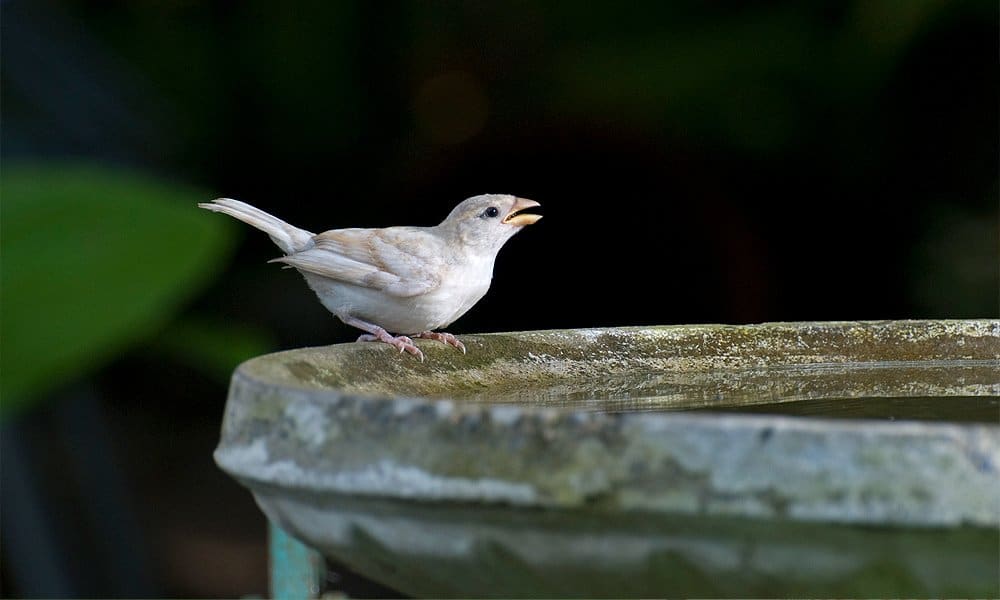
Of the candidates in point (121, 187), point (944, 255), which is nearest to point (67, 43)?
point (121, 187)

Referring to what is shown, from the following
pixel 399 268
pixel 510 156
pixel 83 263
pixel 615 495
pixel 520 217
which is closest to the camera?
pixel 615 495

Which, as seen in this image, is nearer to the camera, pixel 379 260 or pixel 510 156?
pixel 379 260

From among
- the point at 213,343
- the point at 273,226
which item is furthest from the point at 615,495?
the point at 213,343

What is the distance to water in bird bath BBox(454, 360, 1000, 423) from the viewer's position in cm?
167

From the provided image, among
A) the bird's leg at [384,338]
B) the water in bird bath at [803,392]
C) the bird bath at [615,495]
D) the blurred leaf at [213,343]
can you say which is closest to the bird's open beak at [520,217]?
the bird's leg at [384,338]

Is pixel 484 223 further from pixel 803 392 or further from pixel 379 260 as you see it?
pixel 803 392

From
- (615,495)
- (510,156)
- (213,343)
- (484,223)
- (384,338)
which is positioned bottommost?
(213,343)

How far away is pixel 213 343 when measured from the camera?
16.3 ft

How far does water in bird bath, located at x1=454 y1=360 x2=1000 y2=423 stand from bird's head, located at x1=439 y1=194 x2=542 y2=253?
2.75ft

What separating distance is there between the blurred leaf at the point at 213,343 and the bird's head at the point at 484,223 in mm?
2073

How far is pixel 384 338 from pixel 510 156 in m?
3.68

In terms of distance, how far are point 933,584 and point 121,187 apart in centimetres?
372

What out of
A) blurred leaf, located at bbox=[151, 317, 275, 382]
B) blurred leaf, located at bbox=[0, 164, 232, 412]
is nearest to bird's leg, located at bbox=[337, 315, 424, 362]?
blurred leaf, located at bbox=[0, 164, 232, 412]

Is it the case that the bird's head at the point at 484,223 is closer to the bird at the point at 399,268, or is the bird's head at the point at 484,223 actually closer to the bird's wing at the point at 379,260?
the bird at the point at 399,268
